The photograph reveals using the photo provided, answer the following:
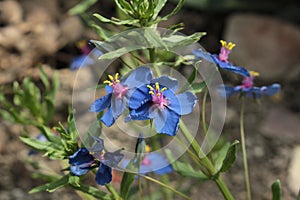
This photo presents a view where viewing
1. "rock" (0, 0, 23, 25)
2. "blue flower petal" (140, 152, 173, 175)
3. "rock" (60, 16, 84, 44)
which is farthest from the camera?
"rock" (60, 16, 84, 44)

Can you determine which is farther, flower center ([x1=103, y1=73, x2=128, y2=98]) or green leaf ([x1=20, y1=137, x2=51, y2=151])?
green leaf ([x1=20, y1=137, x2=51, y2=151])

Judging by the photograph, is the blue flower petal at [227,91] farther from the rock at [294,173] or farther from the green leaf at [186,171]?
the rock at [294,173]

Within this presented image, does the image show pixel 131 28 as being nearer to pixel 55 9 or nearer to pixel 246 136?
pixel 246 136


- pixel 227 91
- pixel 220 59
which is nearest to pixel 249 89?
pixel 227 91

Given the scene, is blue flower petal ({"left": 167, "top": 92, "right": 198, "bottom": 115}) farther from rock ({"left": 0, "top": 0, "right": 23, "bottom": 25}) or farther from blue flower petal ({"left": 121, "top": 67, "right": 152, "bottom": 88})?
rock ({"left": 0, "top": 0, "right": 23, "bottom": 25})

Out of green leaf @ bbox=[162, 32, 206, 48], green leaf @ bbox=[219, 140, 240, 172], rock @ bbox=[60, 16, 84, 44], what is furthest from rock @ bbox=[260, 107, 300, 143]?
green leaf @ bbox=[162, 32, 206, 48]

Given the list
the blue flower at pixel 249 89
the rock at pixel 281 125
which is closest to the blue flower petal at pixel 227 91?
the blue flower at pixel 249 89

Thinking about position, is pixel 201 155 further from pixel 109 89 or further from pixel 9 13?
pixel 9 13
